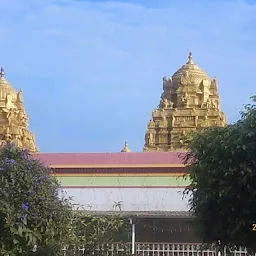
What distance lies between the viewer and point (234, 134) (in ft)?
42.0

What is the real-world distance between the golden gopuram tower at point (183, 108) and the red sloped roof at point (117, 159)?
532 inches

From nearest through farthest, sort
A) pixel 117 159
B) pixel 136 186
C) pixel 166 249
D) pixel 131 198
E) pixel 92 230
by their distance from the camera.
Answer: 1. pixel 92 230
2. pixel 166 249
3. pixel 131 198
4. pixel 136 186
5. pixel 117 159

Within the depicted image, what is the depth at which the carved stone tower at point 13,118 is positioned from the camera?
1547 inches

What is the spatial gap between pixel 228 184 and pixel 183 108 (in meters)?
27.9

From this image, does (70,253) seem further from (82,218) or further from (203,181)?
(203,181)

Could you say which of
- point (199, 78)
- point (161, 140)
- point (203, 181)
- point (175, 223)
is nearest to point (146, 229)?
point (175, 223)

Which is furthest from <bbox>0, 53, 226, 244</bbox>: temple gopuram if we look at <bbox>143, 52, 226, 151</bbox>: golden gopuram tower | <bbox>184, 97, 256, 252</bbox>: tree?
<bbox>143, 52, 226, 151</bbox>: golden gopuram tower

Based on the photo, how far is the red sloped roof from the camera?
2306 cm

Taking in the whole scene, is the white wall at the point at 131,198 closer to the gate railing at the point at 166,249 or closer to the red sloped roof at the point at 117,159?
the red sloped roof at the point at 117,159

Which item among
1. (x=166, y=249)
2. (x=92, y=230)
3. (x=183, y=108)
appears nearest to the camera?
(x=92, y=230)

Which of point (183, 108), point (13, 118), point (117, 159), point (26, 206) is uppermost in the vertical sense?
point (183, 108)

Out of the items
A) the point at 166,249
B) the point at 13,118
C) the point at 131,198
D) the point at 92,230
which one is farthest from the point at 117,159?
the point at 13,118

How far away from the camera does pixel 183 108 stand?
4053 cm

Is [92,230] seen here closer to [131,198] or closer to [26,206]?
[26,206]
